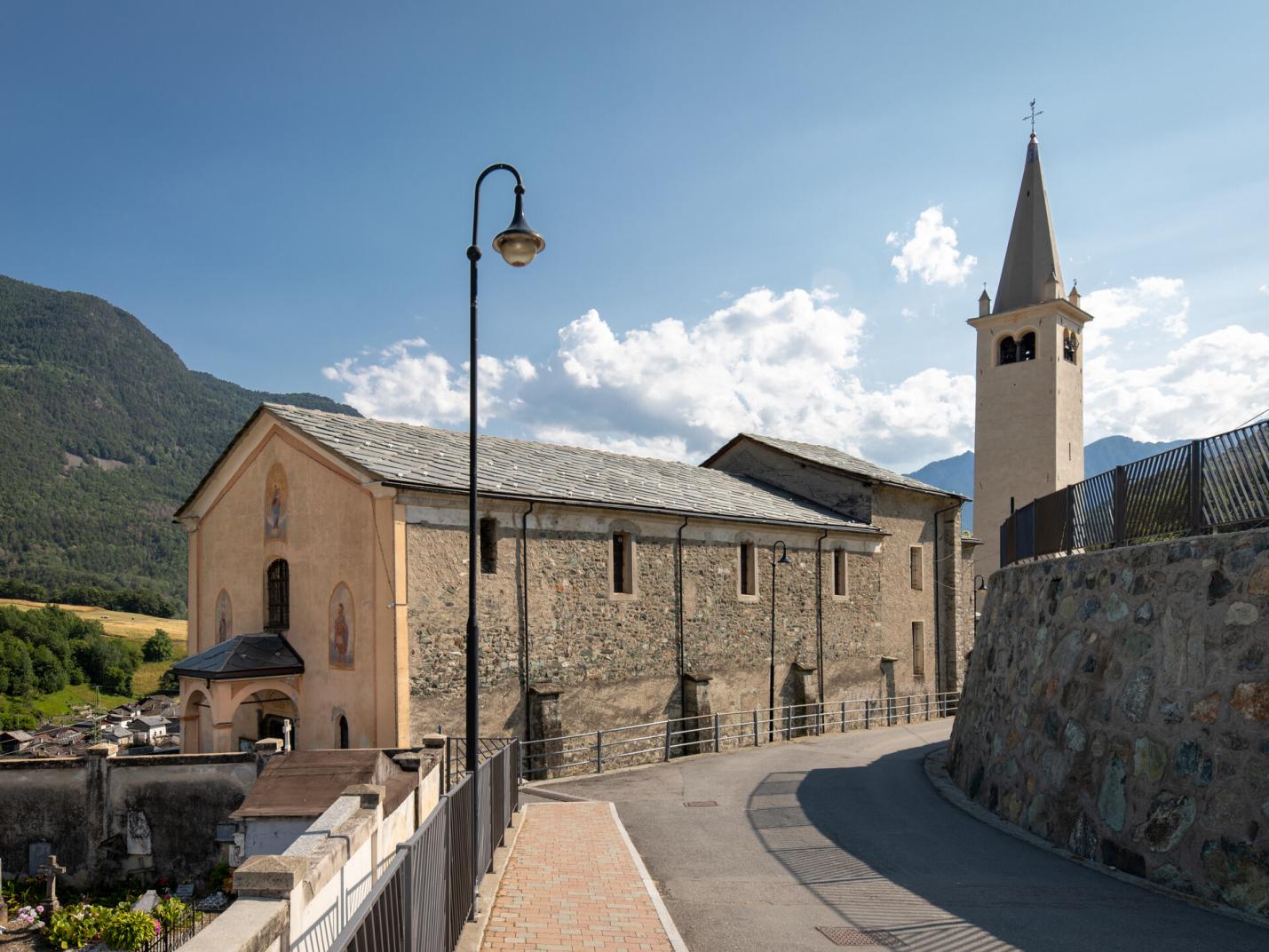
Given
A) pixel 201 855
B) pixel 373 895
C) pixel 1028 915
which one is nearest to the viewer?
pixel 373 895

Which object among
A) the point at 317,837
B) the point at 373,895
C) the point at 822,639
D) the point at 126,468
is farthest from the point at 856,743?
the point at 126,468

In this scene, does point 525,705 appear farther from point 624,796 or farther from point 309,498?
point 309,498

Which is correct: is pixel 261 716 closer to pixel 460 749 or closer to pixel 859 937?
pixel 460 749

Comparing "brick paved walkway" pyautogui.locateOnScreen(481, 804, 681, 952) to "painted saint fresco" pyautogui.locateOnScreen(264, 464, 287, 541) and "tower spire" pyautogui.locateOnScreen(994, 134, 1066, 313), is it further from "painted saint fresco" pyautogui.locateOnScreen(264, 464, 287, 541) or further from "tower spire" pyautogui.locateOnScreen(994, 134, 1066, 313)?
"tower spire" pyautogui.locateOnScreen(994, 134, 1066, 313)

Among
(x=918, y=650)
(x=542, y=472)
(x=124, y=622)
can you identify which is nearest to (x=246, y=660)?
(x=542, y=472)

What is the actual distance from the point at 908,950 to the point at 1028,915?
1.53 meters

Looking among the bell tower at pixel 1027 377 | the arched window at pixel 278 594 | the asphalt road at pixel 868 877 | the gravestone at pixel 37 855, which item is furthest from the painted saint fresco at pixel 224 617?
the bell tower at pixel 1027 377

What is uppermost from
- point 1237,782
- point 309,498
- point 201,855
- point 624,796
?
point 309,498

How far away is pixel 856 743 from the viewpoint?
22312 mm

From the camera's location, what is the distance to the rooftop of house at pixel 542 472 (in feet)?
58.5

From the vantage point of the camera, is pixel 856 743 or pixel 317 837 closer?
pixel 317 837

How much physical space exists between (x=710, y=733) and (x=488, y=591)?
25.1 ft

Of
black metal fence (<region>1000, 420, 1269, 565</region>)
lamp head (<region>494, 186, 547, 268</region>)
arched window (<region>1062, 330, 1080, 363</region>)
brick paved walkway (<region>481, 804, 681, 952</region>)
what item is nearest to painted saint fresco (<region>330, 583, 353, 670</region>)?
brick paved walkway (<region>481, 804, 681, 952</region>)

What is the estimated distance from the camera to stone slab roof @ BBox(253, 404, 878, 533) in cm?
1788
